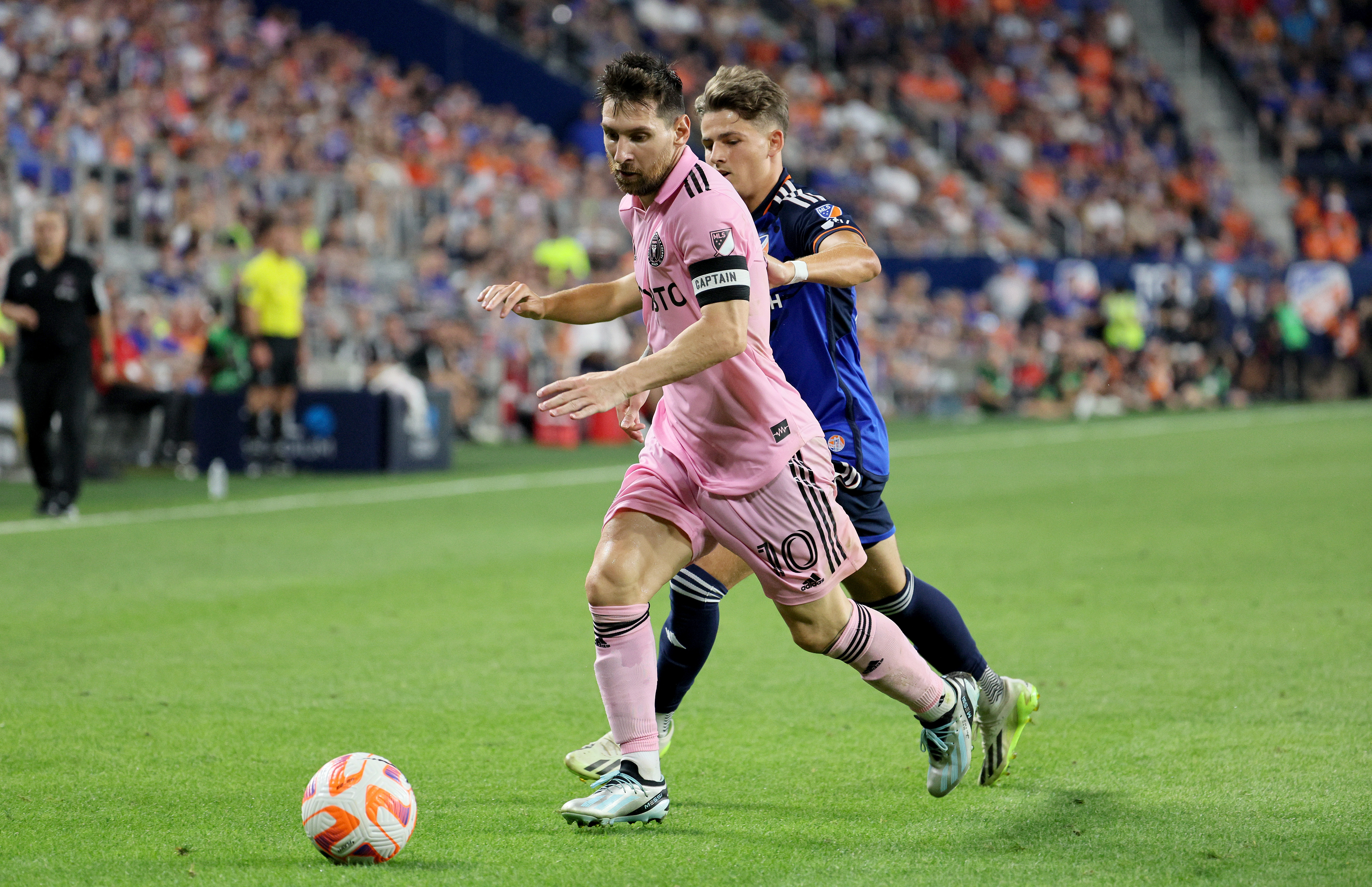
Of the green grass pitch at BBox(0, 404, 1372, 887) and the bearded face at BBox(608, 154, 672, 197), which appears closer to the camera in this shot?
the green grass pitch at BBox(0, 404, 1372, 887)

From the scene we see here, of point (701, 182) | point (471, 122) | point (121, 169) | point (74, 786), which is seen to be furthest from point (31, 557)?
point (471, 122)

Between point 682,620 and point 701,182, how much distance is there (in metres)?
1.44

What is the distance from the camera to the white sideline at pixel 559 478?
41.2 ft

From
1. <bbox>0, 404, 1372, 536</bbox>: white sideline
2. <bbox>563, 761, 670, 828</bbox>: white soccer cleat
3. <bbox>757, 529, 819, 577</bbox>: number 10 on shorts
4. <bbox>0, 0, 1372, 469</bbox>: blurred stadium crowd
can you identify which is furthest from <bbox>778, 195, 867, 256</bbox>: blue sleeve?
<bbox>0, 0, 1372, 469</bbox>: blurred stadium crowd

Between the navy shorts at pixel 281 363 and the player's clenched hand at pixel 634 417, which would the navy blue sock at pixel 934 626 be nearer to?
the player's clenched hand at pixel 634 417

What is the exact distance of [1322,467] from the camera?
16828mm

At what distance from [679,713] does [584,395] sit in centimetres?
239

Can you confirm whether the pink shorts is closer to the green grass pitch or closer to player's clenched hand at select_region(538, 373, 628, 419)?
player's clenched hand at select_region(538, 373, 628, 419)

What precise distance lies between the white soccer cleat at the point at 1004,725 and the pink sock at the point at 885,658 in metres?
0.40

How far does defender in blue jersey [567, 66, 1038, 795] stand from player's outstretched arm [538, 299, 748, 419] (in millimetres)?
642

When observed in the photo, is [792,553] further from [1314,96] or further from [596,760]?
[1314,96]

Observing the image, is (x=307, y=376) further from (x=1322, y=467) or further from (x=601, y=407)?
(x=601, y=407)

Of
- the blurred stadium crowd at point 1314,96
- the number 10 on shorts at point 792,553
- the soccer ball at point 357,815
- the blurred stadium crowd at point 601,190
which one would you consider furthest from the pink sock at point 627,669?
the blurred stadium crowd at point 1314,96

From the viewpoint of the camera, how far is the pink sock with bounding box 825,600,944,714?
464cm
